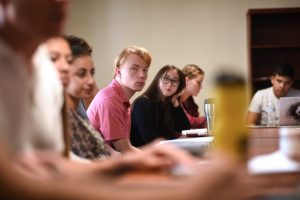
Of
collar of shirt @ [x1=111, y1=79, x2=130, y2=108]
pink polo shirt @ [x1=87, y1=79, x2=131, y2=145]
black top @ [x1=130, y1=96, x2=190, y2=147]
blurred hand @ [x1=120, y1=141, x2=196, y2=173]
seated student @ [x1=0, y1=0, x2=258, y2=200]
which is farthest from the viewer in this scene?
black top @ [x1=130, y1=96, x2=190, y2=147]

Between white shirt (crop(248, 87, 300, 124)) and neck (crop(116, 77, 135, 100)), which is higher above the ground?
neck (crop(116, 77, 135, 100))

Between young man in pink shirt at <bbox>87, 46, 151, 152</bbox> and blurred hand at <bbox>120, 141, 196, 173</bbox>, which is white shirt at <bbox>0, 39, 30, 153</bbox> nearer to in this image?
blurred hand at <bbox>120, 141, 196, 173</bbox>

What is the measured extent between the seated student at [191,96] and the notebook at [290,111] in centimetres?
102

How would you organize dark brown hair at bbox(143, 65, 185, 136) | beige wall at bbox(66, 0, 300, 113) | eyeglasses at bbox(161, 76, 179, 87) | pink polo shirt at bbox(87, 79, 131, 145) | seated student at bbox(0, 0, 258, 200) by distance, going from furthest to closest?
1. beige wall at bbox(66, 0, 300, 113)
2. eyeglasses at bbox(161, 76, 179, 87)
3. dark brown hair at bbox(143, 65, 185, 136)
4. pink polo shirt at bbox(87, 79, 131, 145)
5. seated student at bbox(0, 0, 258, 200)

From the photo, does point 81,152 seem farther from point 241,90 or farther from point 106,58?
point 106,58

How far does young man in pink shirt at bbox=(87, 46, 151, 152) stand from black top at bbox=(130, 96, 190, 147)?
0.62ft

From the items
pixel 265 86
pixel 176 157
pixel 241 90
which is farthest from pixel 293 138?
pixel 265 86

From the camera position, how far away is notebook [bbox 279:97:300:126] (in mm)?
3311

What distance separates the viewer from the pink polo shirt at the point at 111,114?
2.59 meters

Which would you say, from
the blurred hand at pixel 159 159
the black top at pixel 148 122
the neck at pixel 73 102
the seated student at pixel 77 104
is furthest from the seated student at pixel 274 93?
the blurred hand at pixel 159 159

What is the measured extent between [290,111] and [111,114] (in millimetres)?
1368

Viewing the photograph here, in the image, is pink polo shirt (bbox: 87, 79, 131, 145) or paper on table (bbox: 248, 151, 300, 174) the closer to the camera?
paper on table (bbox: 248, 151, 300, 174)

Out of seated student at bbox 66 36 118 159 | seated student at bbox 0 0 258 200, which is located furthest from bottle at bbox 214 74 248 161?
seated student at bbox 66 36 118 159

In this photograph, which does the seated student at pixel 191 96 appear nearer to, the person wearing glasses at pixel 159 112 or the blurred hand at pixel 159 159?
the person wearing glasses at pixel 159 112
